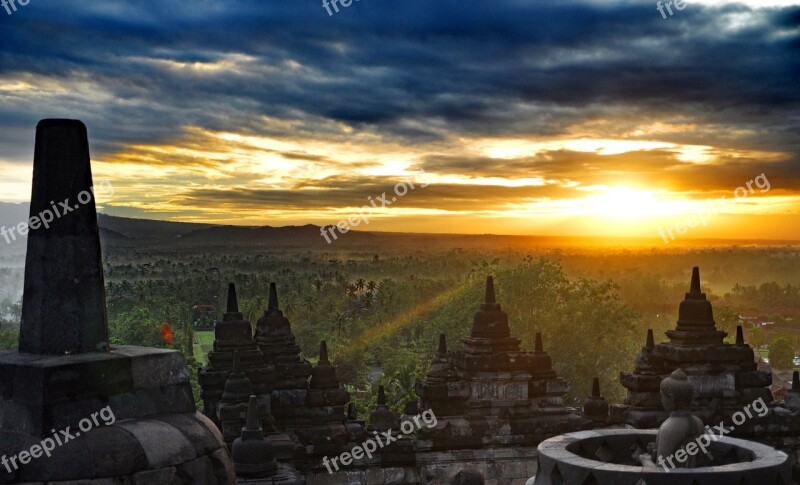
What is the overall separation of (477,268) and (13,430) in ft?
186

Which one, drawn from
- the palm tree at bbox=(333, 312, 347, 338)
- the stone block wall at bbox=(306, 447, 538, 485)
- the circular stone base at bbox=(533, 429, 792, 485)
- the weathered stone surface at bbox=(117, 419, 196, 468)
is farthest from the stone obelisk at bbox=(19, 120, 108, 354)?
the palm tree at bbox=(333, 312, 347, 338)

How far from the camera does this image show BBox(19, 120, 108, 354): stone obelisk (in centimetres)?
757

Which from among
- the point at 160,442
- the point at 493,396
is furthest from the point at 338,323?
the point at 160,442

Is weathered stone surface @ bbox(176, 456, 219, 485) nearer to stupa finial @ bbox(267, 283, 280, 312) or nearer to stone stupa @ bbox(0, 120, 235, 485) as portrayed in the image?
stone stupa @ bbox(0, 120, 235, 485)

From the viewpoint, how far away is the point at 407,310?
290ft

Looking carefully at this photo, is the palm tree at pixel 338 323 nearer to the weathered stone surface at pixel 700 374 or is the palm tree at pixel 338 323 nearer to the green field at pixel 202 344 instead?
the green field at pixel 202 344

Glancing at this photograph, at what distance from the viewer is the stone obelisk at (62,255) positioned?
7574mm

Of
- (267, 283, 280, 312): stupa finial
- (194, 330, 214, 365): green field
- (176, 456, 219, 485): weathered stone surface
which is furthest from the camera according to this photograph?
(194, 330, 214, 365): green field

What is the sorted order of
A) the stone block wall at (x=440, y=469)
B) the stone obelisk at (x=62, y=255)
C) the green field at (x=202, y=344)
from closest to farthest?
the stone obelisk at (x=62, y=255) → the stone block wall at (x=440, y=469) → the green field at (x=202, y=344)

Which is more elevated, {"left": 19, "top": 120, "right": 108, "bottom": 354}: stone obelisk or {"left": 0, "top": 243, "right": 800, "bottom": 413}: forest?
{"left": 19, "top": 120, "right": 108, "bottom": 354}: stone obelisk

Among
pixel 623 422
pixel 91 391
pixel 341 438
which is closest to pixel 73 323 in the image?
pixel 91 391

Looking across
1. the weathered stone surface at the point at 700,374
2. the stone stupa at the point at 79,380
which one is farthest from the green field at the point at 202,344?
the stone stupa at the point at 79,380

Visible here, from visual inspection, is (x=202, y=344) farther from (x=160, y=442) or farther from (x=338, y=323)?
(x=160, y=442)

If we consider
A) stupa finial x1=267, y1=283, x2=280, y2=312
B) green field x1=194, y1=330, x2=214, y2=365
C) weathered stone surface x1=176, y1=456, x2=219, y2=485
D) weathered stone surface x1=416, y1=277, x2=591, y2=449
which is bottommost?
green field x1=194, y1=330, x2=214, y2=365
